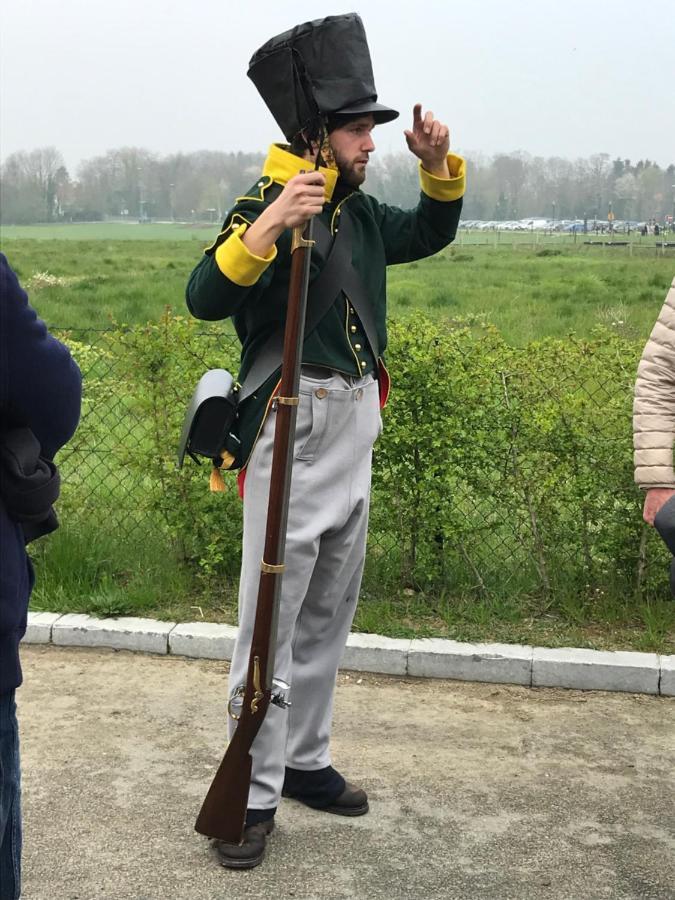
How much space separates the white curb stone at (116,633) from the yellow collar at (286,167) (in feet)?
8.01

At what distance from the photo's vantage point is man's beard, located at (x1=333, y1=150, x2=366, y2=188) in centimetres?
319

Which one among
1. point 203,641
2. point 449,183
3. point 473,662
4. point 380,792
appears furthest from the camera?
point 203,641

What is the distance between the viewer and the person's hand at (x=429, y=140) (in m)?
3.33

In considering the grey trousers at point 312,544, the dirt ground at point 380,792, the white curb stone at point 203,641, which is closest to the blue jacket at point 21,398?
the grey trousers at point 312,544

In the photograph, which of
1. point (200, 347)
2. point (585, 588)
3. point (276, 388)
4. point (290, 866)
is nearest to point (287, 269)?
point (276, 388)

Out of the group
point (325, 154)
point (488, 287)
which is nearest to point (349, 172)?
point (325, 154)

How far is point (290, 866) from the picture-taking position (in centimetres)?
334

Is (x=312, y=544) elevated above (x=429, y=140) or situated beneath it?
situated beneath

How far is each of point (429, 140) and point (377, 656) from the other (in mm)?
2288

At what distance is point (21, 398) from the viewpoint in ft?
6.84

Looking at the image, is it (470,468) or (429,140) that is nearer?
(429,140)

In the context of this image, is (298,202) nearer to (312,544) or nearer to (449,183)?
(449,183)

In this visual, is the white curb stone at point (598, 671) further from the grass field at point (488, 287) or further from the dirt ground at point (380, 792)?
the grass field at point (488, 287)

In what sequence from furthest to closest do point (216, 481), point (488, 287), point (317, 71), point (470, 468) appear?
point (488, 287) < point (470, 468) < point (216, 481) < point (317, 71)
